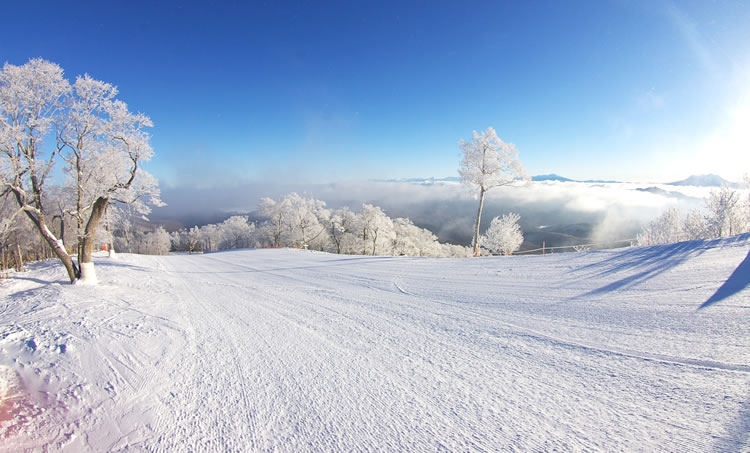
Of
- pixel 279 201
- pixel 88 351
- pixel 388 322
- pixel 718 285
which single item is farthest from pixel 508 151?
pixel 279 201

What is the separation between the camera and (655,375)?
2508mm

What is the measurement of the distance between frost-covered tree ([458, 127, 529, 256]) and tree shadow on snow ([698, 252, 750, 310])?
483 inches

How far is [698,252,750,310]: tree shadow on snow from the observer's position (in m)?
3.89

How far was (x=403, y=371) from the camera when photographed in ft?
9.55

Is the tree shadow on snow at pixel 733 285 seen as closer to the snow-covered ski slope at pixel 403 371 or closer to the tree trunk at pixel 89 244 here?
the snow-covered ski slope at pixel 403 371

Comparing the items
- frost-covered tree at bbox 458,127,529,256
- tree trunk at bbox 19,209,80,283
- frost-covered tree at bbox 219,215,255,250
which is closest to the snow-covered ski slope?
tree trunk at bbox 19,209,80,283

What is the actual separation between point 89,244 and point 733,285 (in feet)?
47.6

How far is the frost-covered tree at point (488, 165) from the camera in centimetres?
1703

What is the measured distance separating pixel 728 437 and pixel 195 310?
22.2 ft

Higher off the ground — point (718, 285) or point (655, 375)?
point (718, 285)

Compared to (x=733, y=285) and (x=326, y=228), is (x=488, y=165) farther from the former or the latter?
(x=326, y=228)

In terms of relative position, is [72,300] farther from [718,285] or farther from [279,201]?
[279,201]

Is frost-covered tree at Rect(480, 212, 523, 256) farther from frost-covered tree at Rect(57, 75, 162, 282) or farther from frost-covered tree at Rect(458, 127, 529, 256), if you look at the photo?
frost-covered tree at Rect(57, 75, 162, 282)

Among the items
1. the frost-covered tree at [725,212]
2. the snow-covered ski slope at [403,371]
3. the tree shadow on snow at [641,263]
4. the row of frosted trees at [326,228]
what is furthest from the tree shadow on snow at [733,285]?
the frost-covered tree at [725,212]
